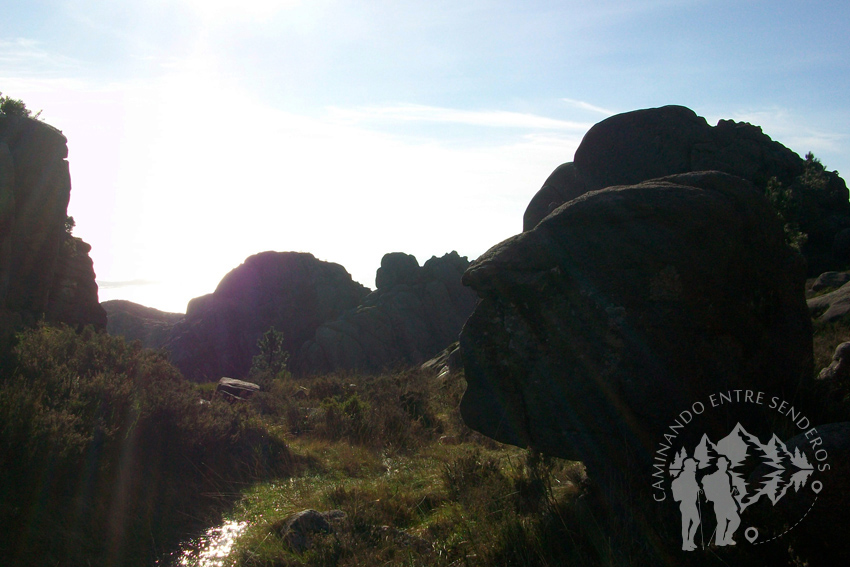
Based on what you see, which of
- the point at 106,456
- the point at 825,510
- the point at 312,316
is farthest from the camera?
the point at 312,316

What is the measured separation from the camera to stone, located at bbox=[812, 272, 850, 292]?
25078 millimetres

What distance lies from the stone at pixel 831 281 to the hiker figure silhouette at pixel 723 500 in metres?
26.1

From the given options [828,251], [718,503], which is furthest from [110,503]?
[828,251]

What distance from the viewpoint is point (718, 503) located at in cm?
399

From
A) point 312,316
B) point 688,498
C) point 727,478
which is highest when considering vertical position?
point 312,316

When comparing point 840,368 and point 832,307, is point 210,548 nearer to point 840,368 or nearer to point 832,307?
point 840,368

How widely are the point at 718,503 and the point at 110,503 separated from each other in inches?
224

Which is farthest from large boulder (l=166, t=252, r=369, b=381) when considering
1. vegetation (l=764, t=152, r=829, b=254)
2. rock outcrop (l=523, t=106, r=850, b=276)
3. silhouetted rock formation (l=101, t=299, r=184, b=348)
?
vegetation (l=764, t=152, r=829, b=254)

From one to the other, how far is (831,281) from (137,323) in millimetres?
78289

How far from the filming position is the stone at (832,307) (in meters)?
15.3

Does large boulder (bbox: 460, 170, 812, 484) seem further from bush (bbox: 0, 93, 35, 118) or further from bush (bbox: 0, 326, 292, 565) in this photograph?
bush (bbox: 0, 93, 35, 118)

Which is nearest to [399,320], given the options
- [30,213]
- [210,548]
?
[30,213]

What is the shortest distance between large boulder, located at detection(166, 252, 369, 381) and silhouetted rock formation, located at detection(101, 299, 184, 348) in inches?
96.1

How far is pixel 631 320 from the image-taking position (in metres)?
4.74
